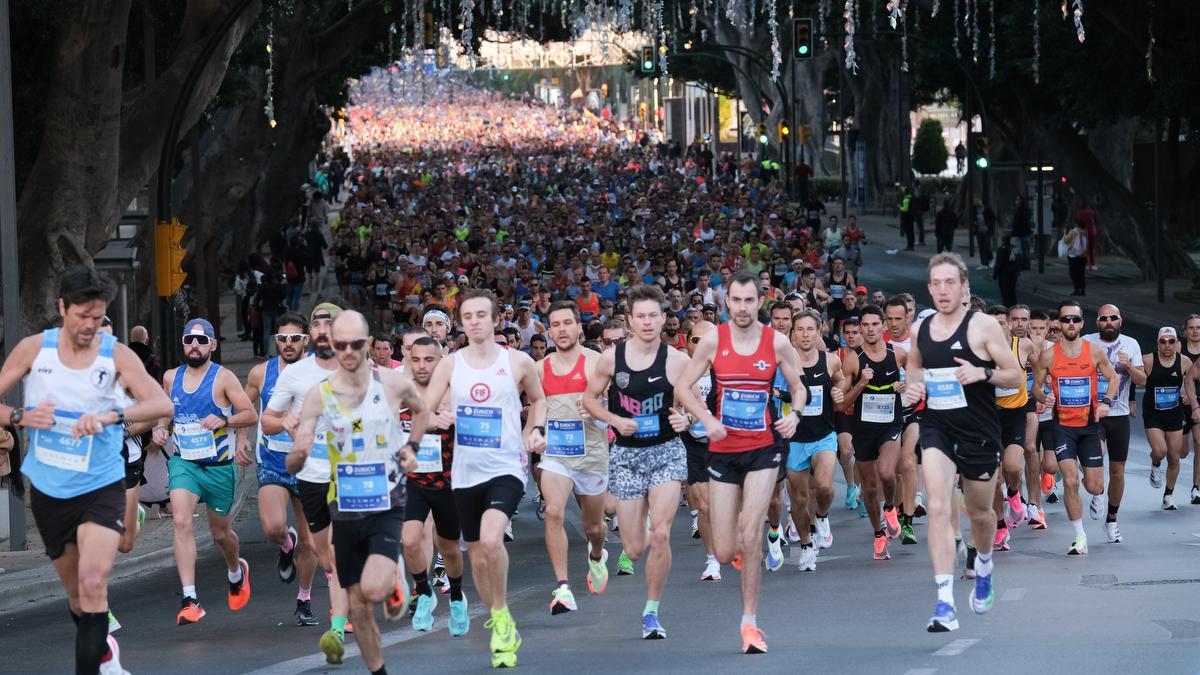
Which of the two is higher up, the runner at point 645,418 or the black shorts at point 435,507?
the runner at point 645,418

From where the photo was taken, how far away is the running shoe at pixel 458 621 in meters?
11.0

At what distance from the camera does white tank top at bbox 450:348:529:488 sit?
10.3m

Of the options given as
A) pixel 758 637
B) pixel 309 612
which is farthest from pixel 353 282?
pixel 758 637

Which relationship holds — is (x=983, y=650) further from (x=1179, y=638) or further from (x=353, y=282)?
(x=353, y=282)

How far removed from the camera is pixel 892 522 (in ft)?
50.5

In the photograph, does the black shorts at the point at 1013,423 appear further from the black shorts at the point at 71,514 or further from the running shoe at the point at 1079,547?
the black shorts at the point at 71,514

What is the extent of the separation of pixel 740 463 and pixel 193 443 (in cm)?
350

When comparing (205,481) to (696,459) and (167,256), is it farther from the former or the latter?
(167,256)

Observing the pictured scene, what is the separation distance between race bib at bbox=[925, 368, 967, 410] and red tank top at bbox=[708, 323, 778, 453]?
87cm

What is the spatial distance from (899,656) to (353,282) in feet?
91.9

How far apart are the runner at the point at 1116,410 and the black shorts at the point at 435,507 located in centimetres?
579

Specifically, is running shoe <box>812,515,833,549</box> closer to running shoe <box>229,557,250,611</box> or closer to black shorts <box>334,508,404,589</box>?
running shoe <box>229,557,250,611</box>

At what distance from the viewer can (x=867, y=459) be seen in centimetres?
1504

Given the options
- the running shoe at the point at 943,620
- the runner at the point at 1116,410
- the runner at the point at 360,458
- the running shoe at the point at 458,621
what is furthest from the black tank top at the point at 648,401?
the runner at the point at 1116,410
